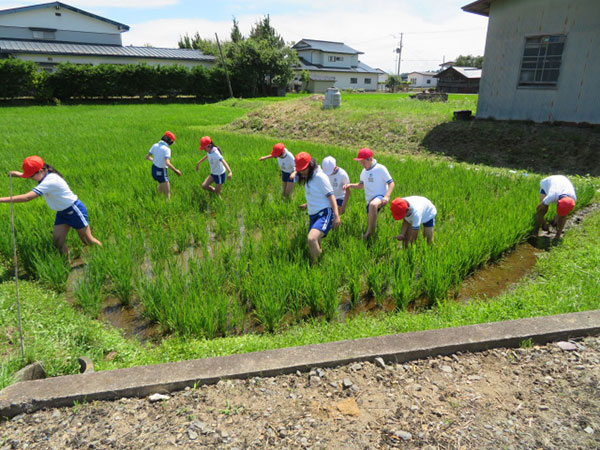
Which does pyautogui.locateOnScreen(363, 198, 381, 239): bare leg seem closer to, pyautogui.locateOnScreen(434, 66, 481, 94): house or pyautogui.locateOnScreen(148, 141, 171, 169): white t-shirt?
pyautogui.locateOnScreen(148, 141, 171, 169): white t-shirt

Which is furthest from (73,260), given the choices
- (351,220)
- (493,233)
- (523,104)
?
(523,104)

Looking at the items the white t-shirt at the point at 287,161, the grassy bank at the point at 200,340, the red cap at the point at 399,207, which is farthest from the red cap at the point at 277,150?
the grassy bank at the point at 200,340

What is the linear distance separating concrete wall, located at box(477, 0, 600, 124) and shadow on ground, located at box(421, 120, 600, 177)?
1.42ft

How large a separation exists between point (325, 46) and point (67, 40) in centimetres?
2931

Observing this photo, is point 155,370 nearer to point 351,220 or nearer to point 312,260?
point 312,260

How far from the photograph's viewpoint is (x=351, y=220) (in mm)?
5094

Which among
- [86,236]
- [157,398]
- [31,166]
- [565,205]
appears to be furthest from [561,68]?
[157,398]

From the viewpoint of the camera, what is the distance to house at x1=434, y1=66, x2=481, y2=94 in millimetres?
40781

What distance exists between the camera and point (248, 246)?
4.24 m

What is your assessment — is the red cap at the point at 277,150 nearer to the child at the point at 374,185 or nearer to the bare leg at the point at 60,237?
the child at the point at 374,185

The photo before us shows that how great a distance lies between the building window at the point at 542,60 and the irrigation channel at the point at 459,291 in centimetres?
731

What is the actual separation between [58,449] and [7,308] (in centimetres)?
203

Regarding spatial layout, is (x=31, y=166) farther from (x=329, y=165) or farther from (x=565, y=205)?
(x=565, y=205)

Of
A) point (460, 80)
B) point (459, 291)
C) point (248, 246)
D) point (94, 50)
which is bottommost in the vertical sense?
point (459, 291)
